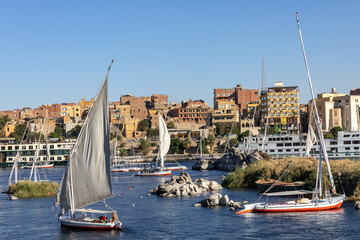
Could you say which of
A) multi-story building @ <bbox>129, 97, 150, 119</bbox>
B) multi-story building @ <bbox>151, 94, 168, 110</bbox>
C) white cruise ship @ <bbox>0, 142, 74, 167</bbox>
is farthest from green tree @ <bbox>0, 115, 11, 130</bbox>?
white cruise ship @ <bbox>0, 142, 74, 167</bbox>

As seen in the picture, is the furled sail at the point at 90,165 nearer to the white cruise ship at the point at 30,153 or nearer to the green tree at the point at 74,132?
the white cruise ship at the point at 30,153

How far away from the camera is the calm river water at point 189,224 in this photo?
1102 inches

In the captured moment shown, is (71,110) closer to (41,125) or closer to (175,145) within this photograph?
(41,125)

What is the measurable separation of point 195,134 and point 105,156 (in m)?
99.0

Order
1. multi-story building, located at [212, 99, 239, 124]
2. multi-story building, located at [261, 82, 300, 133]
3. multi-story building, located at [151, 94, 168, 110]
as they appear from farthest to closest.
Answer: multi-story building, located at [151, 94, 168, 110] → multi-story building, located at [212, 99, 239, 124] → multi-story building, located at [261, 82, 300, 133]

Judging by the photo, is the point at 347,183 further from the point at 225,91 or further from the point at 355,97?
the point at 225,91

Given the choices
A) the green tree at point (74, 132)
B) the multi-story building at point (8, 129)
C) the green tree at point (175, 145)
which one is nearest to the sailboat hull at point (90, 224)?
the green tree at point (175, 145)

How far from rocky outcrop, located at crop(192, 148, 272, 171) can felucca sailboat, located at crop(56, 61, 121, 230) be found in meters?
40.3

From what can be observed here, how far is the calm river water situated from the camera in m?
28.0

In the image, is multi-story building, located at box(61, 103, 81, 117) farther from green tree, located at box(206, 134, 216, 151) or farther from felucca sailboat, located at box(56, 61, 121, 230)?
felucca sailboat, located at box(56, 61, 121, 230)

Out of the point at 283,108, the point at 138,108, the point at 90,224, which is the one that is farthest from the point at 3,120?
the point at 90,224

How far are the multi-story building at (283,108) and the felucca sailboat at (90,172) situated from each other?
297ft

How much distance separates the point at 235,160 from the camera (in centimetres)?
7631

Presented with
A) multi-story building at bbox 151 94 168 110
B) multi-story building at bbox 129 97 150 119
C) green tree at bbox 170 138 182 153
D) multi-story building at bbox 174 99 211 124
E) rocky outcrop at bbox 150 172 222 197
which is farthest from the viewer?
multi-story building at bbox 151 94 168 110
